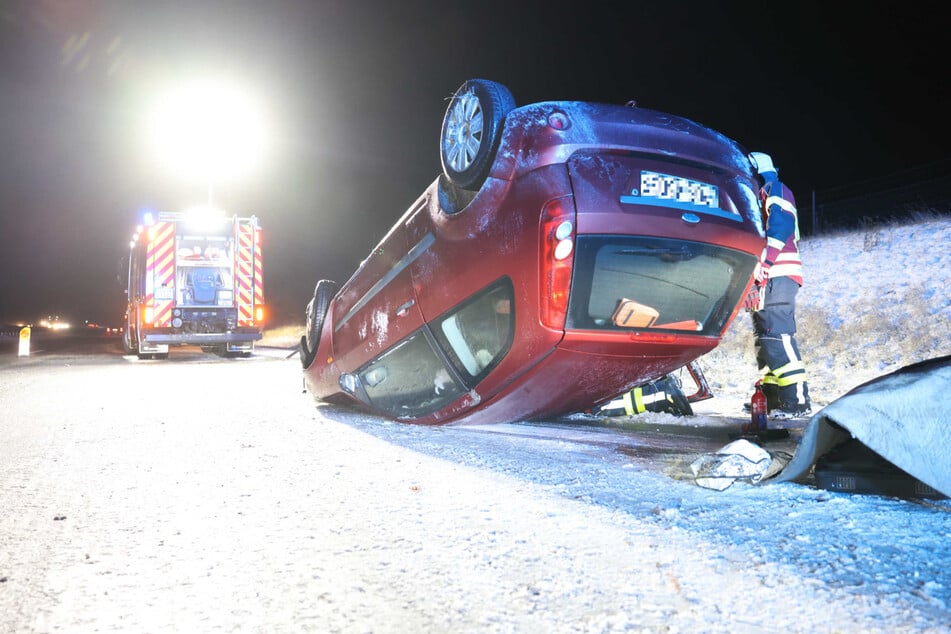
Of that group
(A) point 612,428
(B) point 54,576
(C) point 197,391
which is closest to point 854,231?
(A) point 612,428

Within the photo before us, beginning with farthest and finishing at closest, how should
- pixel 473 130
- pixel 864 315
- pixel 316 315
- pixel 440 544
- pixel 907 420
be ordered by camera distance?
pixel 864 315
pixel 316 315
pixel 473 130
pixel 907 420
pixel 440 544

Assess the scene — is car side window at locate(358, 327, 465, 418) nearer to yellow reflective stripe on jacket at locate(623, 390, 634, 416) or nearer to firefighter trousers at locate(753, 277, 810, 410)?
yellow reflective stripe on jacket at locate(623, 390, 634, 416)

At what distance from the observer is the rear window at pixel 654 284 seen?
3.35 metres

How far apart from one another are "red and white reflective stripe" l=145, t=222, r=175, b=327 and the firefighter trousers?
12.0 meters

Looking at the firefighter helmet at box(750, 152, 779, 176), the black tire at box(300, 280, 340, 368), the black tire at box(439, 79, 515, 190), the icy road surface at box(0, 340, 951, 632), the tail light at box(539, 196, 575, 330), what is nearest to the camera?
the icy road surface at box(0, 340, 951, 632)

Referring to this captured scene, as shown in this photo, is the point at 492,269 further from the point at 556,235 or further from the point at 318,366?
the point at 318,366

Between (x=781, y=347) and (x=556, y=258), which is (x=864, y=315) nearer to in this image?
(x=781, y=347)

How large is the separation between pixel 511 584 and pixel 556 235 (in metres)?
1.90

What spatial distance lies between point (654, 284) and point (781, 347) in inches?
82.6

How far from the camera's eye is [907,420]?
2297mm

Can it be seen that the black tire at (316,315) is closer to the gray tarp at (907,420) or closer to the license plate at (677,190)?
the license plate at (677,190)

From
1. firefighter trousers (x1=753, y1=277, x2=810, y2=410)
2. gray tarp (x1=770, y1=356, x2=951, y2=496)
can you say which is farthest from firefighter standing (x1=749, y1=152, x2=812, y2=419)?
gray tarp (x1=770, y1=356, x2=951, y2=496)

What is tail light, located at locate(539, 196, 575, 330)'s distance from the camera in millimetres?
3238

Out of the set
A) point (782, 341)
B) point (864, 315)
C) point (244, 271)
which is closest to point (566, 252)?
point (782, 341)
